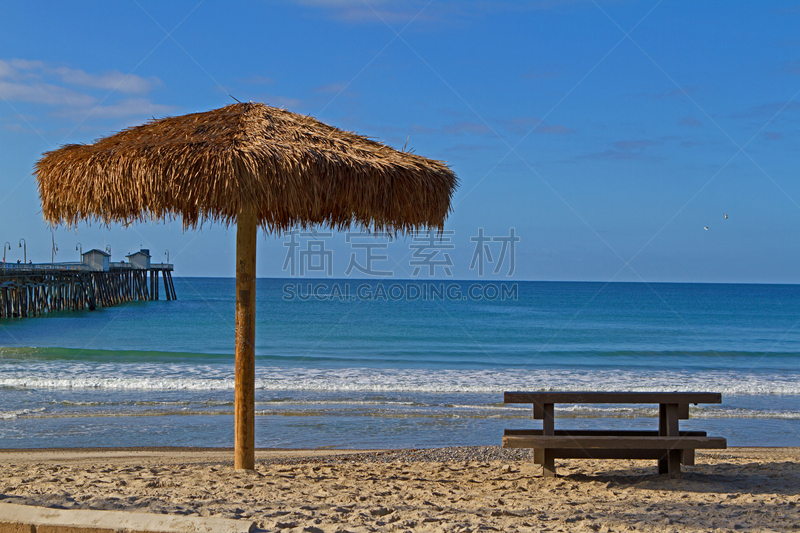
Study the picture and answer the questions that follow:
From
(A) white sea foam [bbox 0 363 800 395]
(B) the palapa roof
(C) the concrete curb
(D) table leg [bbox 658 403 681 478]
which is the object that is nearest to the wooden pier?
(A) white sea foam [bbox 0 363 800 395]

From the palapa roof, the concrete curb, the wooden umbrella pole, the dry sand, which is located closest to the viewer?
the concrete curb

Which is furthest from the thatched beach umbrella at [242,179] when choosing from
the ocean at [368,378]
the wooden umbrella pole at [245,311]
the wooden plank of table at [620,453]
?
the ocean at [368,378]

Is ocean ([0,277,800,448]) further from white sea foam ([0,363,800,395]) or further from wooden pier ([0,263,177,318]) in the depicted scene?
wooden pier ([0,263,177,318])

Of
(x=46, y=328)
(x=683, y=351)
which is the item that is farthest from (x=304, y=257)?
(x=46, y=328)

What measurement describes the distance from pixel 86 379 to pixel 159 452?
20.3 ft

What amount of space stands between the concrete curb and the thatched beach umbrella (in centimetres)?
144

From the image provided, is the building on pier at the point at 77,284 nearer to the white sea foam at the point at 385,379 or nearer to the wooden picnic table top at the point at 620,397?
the white sea foam at the point at 385,379

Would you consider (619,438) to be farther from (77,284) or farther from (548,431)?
(77,284)

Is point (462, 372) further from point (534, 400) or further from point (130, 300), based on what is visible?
point (130, 300)

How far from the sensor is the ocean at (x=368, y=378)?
7.75m

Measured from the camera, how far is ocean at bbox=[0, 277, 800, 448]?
775 centimetres

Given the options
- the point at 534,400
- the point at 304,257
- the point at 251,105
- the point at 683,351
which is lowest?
the point at 683,351

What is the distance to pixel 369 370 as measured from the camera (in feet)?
48.4

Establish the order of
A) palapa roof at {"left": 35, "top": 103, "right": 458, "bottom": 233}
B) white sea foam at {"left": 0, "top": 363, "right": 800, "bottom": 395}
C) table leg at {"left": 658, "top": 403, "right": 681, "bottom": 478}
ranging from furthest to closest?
white sea foam at {"left": 0, "top": 363, "right": 800, "bottom": 395}
table leg at {"left": 658, "top": 403, "right": 681, "bottom": 478}
palapa roof at {"left": 35, "top": 103, "right": 458, "bottom": 233}
